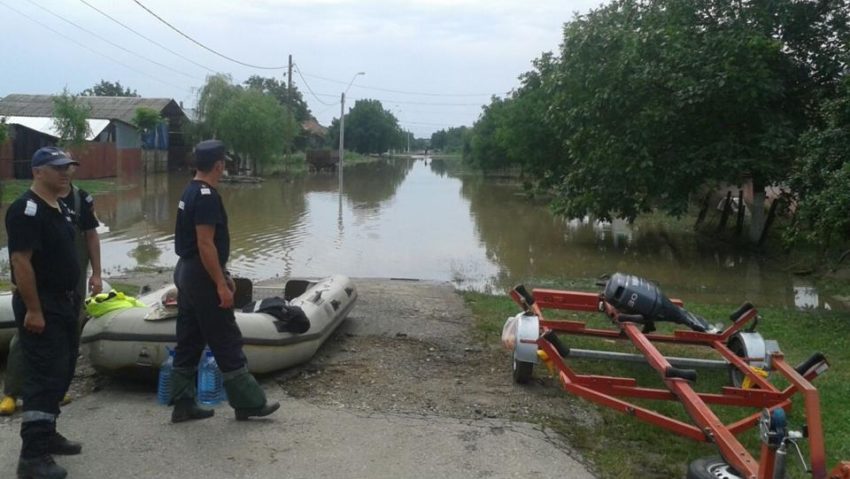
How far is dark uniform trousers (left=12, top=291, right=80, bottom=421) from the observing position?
430 cm

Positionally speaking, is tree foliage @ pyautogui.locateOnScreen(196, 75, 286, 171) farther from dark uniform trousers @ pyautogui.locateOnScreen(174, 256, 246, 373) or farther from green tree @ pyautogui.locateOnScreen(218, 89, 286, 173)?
dark uniform trousers @ pyautogui.locateOnScreen(174, 256, 246, 373)

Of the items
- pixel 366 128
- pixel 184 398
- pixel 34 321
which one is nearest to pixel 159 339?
pixel 184 398

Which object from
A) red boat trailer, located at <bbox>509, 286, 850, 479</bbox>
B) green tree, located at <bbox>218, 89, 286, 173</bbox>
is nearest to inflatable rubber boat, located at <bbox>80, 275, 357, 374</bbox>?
red boat trailer, located at <bbox>509, 286, 850, 479</bbox>

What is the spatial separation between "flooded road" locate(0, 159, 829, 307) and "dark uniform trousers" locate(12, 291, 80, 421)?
30.4 feet

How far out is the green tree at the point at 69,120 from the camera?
35.7 metres

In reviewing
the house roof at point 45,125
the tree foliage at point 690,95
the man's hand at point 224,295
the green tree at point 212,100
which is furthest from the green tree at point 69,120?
the man's hand at point 224,295

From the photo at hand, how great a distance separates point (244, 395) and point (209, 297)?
0.63 m

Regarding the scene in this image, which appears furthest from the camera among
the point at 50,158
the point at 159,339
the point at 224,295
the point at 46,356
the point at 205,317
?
the point at 159,339

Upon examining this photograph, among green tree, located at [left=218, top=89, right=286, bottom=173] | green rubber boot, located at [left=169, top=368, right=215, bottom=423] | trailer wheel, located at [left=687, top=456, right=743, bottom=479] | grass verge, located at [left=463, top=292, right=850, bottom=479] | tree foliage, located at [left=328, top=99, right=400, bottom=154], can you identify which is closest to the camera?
trailer wheel, located at [left=687, top=456, right=743, bottom=479]

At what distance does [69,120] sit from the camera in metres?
36.0

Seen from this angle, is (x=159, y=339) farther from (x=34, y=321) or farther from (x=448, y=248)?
(x=448, y=248)

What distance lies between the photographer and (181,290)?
5.10 m

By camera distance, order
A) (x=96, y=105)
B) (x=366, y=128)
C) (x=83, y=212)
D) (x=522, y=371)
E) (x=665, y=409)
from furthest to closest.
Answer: (x=366, y=128)
(x=96, y=105)
(x=522, y=371)
(x=665, y=409)
(x=83, y=212)

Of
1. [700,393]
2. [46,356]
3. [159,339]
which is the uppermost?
[46,356]
